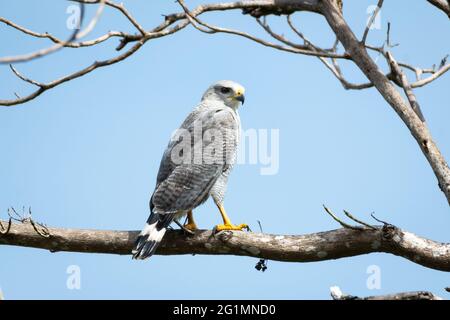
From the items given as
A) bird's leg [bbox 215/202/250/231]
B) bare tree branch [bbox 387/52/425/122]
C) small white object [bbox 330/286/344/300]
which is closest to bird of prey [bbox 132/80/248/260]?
bird's leg [bbox 215/202/250/231]

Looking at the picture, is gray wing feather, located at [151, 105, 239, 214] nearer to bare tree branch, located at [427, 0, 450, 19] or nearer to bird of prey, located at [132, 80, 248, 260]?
bird of prey, located at [132, 80, 248, 260]

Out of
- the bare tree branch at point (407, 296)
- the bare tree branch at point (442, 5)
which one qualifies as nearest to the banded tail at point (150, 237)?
the bare tree branch at point (407, 296)

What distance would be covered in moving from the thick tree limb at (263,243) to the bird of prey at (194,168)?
0.16m

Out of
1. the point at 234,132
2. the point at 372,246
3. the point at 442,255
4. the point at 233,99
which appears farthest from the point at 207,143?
the point at 442,255

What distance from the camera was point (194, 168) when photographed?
6141 mm

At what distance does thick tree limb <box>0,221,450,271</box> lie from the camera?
4.69m

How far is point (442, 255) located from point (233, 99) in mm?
3158

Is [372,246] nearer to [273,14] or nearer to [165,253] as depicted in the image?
[165,253]

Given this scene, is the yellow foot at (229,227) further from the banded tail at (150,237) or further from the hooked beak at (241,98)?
the hooked beak at (241,98)

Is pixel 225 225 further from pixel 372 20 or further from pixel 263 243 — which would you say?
pixel 372 20

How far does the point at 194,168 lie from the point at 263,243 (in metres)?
1.31

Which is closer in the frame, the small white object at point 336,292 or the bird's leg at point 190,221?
the small white object at point 336,292

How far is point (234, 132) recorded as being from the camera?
664 centimetres

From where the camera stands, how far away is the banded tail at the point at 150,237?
207 inches
